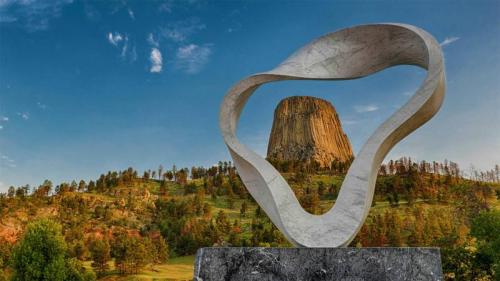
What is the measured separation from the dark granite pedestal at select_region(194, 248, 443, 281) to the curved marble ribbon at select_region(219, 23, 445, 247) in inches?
43.4

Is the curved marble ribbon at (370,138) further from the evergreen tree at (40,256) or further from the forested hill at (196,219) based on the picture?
the evergreen tree at (40,256)

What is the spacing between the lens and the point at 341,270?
Answer: 6.38 metres

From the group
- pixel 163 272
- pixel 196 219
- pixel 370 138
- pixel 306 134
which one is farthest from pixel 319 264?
pixel 306 134

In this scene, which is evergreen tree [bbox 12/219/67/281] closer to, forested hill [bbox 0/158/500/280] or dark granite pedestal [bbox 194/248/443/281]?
forested hill [bbox 0/158/500/280]

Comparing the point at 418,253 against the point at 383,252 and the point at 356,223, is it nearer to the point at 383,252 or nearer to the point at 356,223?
the point at 383,252

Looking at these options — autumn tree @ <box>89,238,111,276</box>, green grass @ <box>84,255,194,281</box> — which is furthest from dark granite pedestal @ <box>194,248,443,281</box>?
autumn tree @ <box>89,238,111,276</box>

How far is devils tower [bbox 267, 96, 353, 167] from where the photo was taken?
75.5 m

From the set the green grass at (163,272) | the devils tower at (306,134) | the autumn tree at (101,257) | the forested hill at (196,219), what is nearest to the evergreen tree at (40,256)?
the forested hill at (196,219)

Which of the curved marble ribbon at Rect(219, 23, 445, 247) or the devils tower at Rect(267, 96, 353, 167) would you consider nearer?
the curved marble ribbon at Rect(219, 23, 445, 247)

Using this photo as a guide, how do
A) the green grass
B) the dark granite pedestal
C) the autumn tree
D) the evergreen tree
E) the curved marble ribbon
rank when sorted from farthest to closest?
the autumn tree < the green grass < the evergreen tree < the curved marble ribbon < the dark granite pedestal

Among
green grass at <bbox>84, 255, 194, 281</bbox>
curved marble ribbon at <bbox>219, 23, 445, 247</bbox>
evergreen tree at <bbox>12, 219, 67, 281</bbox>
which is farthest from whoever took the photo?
green grass at <bbox>84, 255, 194, 281</bbox>

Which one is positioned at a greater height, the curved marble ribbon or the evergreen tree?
the curved marble ribbon

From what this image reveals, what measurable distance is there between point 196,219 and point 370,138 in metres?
37.6

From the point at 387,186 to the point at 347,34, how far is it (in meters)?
45.3
